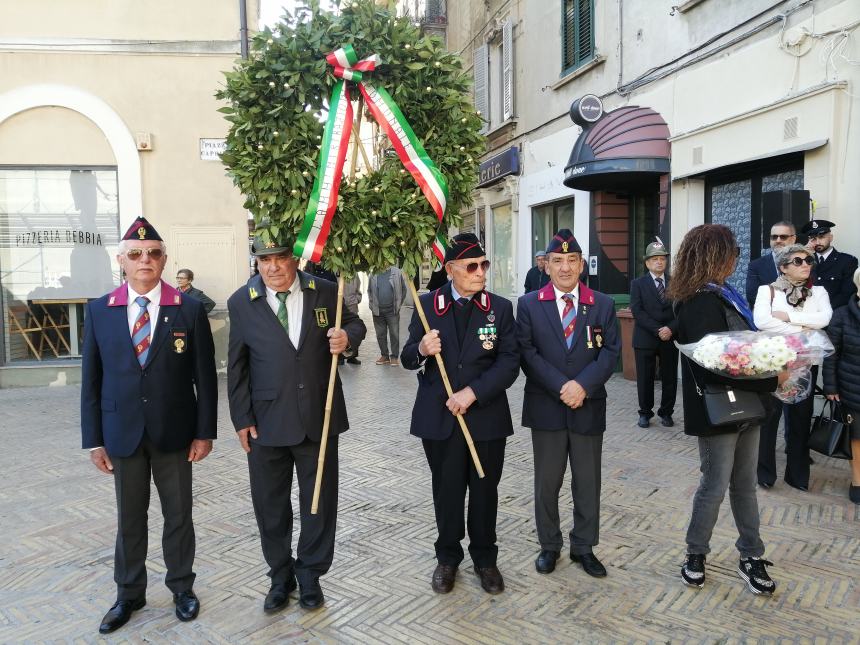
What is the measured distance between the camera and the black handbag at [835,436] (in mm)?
5250

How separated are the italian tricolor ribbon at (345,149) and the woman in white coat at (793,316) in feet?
9.39

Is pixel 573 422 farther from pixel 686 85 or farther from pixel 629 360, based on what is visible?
pixel 686 85

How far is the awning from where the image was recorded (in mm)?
9992

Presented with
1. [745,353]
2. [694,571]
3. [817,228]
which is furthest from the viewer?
[817,228]

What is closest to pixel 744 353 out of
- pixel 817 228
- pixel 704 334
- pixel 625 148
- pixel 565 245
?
pixel 704 334

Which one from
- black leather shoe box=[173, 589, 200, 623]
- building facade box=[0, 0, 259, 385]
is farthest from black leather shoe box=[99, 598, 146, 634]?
building facade box=[0, 0, 259, 385]

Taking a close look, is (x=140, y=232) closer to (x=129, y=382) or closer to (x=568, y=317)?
(x=129, y=382)

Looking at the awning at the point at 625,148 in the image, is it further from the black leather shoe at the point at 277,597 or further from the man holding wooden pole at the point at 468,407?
the black leather shoe at the point at 277,597

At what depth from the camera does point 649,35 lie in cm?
1045

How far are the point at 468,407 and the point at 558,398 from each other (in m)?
0.58

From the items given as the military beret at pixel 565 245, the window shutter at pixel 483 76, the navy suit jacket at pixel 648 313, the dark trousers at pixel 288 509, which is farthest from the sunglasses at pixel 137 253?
the window shutter at pixel 483 76

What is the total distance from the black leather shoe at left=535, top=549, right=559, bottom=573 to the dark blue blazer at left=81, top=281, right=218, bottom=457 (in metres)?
2.17

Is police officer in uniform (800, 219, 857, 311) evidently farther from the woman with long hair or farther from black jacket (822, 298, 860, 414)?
the woman with long hair

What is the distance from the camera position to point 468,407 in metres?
3.76
